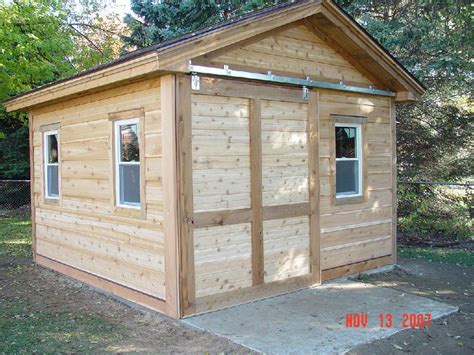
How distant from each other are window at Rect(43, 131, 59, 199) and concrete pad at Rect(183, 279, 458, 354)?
4.18 m

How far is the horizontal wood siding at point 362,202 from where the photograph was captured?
24.2ft

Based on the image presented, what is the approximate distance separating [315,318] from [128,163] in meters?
2.99

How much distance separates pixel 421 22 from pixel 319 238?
6774 millimetres

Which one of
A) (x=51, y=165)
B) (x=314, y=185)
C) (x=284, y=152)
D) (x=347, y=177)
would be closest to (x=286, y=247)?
(x=314, y=185)

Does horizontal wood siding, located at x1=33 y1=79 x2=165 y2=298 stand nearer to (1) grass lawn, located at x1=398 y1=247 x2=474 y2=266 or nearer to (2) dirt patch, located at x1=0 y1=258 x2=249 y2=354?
(2) dirt patch, located at x1=0 y1=258 x2=249 y2=354

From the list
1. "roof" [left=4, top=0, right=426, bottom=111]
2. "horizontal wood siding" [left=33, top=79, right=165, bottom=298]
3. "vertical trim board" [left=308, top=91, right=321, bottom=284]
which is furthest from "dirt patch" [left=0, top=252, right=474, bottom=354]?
"roof" [left=4, top=0, right=426, bottom=111]

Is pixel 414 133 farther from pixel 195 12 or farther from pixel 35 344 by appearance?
pixel 35 344

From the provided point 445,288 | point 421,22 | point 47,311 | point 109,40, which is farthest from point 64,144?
point 109,40

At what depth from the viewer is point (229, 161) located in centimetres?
613

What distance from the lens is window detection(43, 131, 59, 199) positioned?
8516mm

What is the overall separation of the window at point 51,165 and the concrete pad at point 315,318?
4.18m

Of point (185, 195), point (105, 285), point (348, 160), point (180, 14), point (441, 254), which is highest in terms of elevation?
point (180, 14)

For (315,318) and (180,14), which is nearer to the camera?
(315,318)

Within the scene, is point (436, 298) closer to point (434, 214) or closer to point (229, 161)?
point (229, 161)
